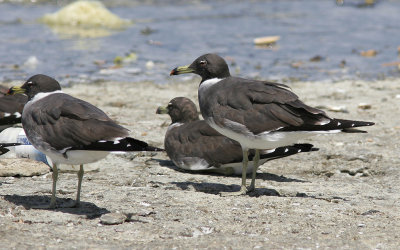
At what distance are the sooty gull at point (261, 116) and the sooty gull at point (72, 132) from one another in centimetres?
118

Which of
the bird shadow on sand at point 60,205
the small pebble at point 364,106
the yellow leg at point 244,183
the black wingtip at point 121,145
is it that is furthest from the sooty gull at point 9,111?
the small pebble at point 364,106

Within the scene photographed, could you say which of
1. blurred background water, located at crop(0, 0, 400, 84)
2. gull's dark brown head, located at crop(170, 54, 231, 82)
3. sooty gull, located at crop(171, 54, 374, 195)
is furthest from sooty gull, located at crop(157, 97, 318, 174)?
blurred background water, located at crop(0, 0, 400, 84)

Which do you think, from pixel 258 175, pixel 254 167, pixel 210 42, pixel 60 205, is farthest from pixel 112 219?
pixel 210 42

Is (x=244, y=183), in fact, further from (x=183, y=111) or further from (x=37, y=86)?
(x=37, y=86)

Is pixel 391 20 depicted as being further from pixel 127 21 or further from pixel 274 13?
pixel 127 21

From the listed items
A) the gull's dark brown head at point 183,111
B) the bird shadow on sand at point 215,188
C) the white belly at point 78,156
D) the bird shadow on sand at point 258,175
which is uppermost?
the white belly at point 78,156

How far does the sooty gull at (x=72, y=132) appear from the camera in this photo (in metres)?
5.32

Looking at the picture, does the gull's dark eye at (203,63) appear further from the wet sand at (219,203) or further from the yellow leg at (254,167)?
the wet sand at (219,203)

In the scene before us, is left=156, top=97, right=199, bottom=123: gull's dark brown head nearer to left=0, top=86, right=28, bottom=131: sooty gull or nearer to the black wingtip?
left=0, top=86, right=28, bottom=131: sooty gull

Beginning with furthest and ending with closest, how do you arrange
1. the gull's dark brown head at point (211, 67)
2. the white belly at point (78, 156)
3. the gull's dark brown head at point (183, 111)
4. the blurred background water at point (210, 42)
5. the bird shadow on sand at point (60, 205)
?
the blurred background water at point (210, 42) < the gull's dark brown head at point (183, 111) < the gull's dark brown head at point (211, 67) < the bird shadow on sand at point (60, 205) < the white belly at point (78, 156)

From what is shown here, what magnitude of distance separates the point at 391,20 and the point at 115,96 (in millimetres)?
10270

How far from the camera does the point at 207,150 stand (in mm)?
7230

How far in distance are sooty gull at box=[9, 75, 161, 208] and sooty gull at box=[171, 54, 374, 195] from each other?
1181mm

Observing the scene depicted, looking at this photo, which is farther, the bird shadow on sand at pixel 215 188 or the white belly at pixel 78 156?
the bird shadow on sand at pixel 215 188
